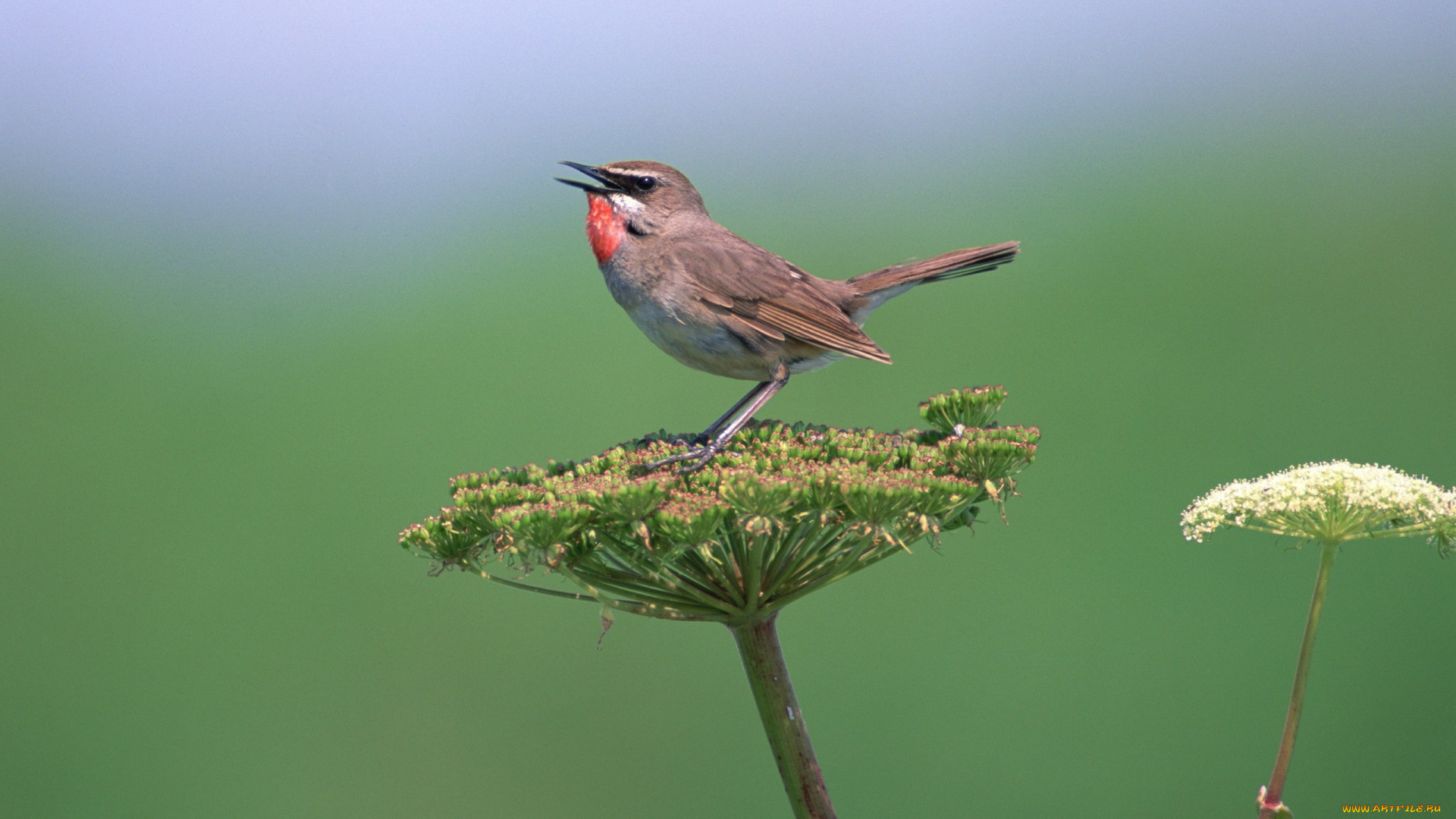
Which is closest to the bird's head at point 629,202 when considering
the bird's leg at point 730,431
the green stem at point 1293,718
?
the bird's leg at point 730,431

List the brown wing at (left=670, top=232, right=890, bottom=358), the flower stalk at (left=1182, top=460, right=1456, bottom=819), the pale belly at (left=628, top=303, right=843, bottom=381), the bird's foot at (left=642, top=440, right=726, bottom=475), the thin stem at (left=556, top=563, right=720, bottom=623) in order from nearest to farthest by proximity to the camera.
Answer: the flower stalk at (left=1182, top=460, right=1456, bottom=819) < the thin stem at (left=556, top=563, right=720, bottom=623) < the bird's foot at (left=642, top=440, right=726, bottom=475) < the brown wing at (left=670, top=232, right=890, bottom=358) < the pale belly at (left=628, top=303, right=843, bottom=381)

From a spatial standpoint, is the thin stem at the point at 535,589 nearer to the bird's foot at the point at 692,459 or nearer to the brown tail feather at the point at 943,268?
the bird's foot at the point at 692,459

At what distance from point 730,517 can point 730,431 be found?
118cm

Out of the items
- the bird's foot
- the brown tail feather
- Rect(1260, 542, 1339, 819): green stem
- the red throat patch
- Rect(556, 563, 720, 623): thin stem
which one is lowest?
Rect(1260, 542, 1339, 819): green stem

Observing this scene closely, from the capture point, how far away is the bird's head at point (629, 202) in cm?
511

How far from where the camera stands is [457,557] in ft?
11.1

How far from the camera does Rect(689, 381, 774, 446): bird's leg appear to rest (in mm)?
4590

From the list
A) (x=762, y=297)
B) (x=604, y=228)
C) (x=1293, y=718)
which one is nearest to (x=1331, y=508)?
(x=1293, y=718)

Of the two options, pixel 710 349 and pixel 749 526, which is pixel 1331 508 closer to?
pixel 749 526

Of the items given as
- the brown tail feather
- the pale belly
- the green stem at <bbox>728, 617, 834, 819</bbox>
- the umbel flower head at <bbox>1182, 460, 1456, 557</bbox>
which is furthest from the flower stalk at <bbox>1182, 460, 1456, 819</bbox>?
the brown tail feather

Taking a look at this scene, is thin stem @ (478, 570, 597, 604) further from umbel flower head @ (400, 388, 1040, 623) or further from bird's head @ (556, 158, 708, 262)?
bird's head @ (556, 158, 708, 262)

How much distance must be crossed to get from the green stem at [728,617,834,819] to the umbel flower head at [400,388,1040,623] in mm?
91

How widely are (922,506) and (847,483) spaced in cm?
27

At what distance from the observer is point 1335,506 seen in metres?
2.87
